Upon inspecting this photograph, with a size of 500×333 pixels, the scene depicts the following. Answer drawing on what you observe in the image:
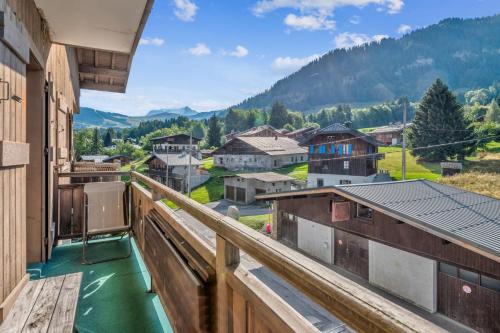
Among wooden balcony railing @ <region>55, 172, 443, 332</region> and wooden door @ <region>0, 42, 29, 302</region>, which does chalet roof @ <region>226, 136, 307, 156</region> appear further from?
wooden balcony railing @ <region>55, 172, 443, 332</region>

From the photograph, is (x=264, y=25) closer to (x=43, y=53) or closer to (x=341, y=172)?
(x=341, y=172)

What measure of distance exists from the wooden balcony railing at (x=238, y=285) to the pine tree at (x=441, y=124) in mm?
32598

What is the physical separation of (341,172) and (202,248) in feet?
76.5

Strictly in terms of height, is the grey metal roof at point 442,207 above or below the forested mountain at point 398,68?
below

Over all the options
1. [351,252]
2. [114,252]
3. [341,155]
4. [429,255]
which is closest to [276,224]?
[351,252]

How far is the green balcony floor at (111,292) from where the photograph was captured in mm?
2109

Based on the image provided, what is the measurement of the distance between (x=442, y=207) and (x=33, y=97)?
9544 mm

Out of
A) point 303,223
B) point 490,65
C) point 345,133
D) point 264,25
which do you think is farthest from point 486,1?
point 303,223

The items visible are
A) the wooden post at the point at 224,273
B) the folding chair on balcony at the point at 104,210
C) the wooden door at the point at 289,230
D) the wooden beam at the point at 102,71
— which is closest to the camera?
the wooden post at the point at 224,273

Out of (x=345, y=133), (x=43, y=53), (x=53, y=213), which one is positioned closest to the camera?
(x=43, y=53)

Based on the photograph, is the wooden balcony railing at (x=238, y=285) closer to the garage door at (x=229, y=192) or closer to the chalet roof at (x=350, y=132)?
the chalet roof at (x=350, y=132)

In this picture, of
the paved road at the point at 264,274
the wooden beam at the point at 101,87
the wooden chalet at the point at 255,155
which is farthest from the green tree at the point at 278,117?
the paved road at the point at 264,274

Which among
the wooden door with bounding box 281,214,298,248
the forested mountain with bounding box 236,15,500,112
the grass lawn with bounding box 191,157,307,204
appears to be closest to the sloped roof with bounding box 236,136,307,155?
the grass lawn with bounding box 191,157,307,204

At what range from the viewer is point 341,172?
76.9 ft
